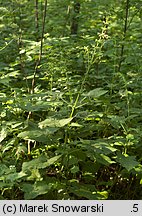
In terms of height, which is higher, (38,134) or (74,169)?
(38,134)

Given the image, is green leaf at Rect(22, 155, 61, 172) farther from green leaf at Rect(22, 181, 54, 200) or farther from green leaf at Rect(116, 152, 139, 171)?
green leaf at Rect(116, 152, 139, 171)

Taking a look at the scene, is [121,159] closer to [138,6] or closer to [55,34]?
[138,6]

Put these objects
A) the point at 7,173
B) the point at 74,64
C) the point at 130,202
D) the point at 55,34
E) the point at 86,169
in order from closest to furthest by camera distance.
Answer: the point at 7,173 → the point at 130,202 → the point at 86,169 → the point at 74,64 → the point at 55,34

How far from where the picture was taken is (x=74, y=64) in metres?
4.50

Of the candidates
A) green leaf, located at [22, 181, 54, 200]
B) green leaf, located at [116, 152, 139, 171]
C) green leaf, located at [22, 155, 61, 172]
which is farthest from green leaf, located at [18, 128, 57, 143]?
green leaf, located at [116, 152, 139, 171]

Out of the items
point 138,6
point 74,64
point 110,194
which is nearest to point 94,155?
point 110,194

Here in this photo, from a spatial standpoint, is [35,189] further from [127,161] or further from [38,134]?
[127,161]

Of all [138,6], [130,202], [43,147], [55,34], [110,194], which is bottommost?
[110,194]

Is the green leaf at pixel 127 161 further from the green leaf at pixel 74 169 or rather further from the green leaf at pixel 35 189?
the green leaf at pixel 35 189

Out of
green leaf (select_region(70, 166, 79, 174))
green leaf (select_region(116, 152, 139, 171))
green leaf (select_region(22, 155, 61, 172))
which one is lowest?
green leaf (select_region(70, 166, 79, 174))

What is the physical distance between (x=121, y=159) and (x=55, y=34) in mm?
3886

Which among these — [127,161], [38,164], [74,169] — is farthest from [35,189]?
[127,161]

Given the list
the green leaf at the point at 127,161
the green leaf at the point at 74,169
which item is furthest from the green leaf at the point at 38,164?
the green leaf at the point at 127,161

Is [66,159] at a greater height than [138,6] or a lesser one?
lesser
